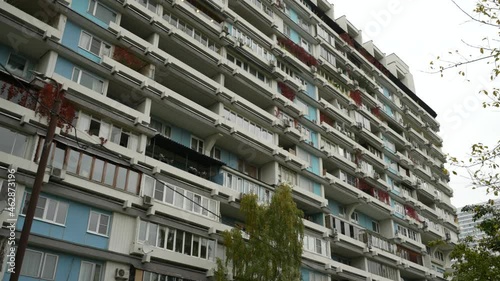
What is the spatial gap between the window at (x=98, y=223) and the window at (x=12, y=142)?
14.9 feet

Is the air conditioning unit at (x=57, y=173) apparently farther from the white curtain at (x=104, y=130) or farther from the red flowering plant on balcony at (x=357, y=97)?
the red flowering plant on balcony at (x=357, y=97)

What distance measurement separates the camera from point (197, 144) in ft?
106

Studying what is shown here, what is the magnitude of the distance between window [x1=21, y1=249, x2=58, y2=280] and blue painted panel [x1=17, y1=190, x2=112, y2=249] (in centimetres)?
91

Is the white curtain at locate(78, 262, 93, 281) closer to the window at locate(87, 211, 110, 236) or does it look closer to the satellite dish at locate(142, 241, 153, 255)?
the window at locate(87, 211, 110, 236)

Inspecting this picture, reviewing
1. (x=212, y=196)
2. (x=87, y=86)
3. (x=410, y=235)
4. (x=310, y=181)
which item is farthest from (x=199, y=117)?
(x=410, y=235)

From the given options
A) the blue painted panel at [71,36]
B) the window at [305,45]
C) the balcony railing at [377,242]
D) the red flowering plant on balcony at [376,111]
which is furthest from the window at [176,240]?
the red flowering plant on balcony at [376,111]

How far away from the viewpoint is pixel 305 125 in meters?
40.8

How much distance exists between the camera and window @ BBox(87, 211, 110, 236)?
22578mm

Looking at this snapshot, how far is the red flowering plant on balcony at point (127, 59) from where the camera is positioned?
2820cm

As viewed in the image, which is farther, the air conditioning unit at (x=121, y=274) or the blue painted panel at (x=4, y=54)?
the blue painted panel at (x=4, y=54)

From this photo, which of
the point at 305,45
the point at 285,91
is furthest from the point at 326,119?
the point at 305,45

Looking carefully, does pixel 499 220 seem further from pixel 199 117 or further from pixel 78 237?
pixel 78 237

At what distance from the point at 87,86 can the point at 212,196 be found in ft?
32.6

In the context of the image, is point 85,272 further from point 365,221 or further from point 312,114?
point 365,221
